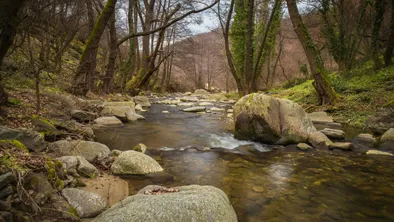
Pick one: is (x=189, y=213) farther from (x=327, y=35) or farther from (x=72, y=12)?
(x=327, y=35)

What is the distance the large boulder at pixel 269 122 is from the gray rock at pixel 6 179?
5.33 meters

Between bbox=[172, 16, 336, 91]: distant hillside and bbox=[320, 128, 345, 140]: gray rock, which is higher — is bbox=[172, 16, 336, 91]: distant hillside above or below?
above

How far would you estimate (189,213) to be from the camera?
224cm

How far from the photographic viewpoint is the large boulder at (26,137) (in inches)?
126

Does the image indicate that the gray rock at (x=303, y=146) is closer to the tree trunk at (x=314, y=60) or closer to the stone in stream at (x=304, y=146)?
the stone in stream at (x=304, y=146)

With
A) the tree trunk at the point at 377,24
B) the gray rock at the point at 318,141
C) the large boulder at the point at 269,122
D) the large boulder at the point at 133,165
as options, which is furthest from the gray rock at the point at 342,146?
the tree trunk at the point at 377,24

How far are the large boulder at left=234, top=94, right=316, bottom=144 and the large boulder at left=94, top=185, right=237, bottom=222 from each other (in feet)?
13.7

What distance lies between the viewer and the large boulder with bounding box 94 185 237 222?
7.16 ft

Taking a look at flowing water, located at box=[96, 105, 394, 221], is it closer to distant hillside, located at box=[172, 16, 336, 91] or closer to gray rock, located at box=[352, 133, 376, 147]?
gray rock, located at box=[352, 133, 376, 147]

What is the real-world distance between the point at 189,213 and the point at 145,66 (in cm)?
1520

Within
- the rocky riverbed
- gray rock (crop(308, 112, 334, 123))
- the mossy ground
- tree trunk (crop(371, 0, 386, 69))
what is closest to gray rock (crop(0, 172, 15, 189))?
the rocky riverbed

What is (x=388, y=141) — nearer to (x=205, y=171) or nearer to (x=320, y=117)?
(x=320, y=117)

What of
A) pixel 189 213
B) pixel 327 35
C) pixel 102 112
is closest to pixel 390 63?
pixel 327 35

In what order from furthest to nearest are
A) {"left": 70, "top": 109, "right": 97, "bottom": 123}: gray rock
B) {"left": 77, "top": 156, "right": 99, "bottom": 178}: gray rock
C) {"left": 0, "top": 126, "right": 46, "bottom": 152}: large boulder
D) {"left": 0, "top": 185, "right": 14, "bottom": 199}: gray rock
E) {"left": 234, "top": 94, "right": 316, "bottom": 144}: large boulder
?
{"left": 70, "top": 109, "right": 97, "bottom": 123}: gray rock
{"left": 234, "top": 94, "right": 316, "bottom": 144}: large boulder
{"left": 77, "top": 156, "right": 99, "bottom": 178}: gray rock
{"left": 0, "top": 126, "right": 46, "bottom": 152}: large boulder
{"left": 0, "top": 185, "right": 14, "bottom": 199}: gray rock
